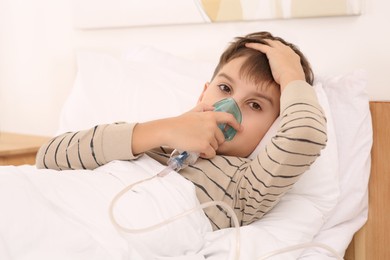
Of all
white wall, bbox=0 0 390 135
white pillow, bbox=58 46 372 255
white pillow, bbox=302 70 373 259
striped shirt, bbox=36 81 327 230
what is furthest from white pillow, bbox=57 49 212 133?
white pillow, bbox=302 70 373 259

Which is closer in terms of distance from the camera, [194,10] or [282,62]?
[282,62]

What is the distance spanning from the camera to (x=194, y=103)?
162 centimetres

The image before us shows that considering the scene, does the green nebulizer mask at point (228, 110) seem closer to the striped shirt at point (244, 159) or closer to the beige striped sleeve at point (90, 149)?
the striped shirt at point (244, 159)

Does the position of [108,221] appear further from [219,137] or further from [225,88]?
[225,88]

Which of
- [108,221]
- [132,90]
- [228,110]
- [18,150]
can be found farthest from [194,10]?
[108,221]

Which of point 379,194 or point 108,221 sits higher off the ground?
point 108,221

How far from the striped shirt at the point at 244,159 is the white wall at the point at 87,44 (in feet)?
1.13

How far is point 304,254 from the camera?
1.31m

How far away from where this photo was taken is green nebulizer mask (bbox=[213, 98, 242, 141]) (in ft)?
4.29

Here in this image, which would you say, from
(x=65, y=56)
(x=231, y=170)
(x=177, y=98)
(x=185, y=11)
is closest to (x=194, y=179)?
(x=231, y=170)

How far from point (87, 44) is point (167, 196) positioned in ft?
3.73

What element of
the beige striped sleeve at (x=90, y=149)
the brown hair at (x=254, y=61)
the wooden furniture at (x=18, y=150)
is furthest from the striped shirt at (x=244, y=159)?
the wooden furniture at (x=18, y=150)

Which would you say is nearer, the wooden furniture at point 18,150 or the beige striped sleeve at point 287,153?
the beige striped sleeve at point 287,153

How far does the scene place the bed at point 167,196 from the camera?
1074mm
